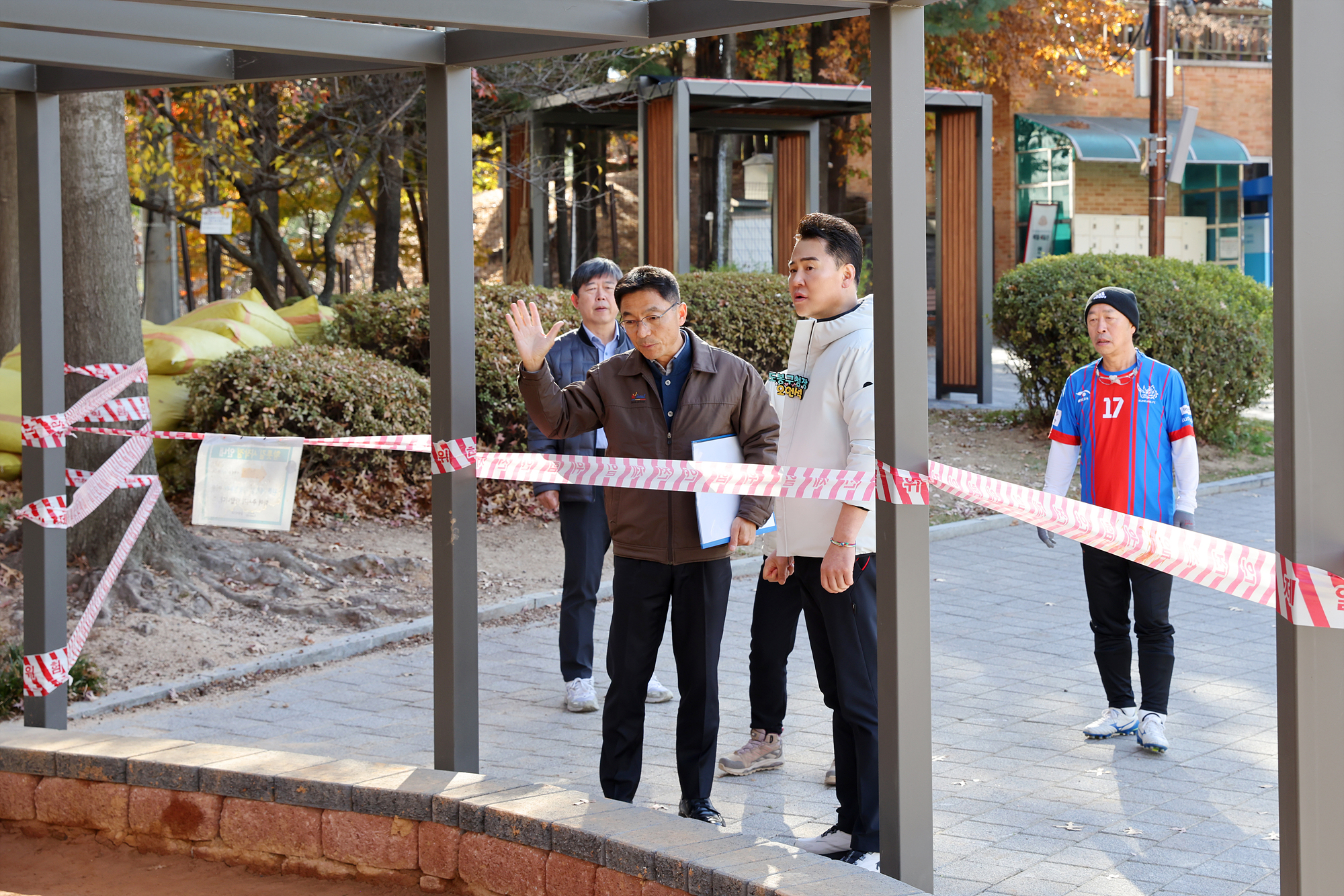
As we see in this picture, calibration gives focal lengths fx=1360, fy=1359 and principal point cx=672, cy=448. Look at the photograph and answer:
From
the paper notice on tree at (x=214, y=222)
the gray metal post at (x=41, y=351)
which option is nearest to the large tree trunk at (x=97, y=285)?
the gray metal post at (x=41, y=351)

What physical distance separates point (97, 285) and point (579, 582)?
370cm

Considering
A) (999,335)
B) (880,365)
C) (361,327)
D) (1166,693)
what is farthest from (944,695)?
(999,335)

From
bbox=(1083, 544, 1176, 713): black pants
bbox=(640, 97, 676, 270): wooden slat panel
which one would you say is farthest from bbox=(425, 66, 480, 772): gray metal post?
bbox=(640, 97, 676, 270): wooden slat panel

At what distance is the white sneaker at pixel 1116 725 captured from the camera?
5414 mm

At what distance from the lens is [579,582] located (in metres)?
5.98

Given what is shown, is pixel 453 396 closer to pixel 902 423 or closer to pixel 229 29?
pixel 229 29

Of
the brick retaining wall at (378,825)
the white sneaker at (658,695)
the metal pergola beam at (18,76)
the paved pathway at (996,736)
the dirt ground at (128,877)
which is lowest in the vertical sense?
the dirt ground at (128,877)

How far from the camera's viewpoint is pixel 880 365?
341 cm

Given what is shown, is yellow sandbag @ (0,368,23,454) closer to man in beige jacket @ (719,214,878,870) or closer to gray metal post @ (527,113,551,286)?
man in beige jacket @ (719,214,878,870)

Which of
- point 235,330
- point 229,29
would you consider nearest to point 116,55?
point 229,29

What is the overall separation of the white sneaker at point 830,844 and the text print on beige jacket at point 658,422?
0.93 metres

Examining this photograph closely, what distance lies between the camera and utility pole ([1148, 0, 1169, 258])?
60.7 feet

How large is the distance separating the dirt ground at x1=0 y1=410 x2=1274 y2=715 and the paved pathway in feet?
1.65

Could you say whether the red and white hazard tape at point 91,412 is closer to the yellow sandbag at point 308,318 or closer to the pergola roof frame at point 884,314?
the pergola roof frame at point 884,314
